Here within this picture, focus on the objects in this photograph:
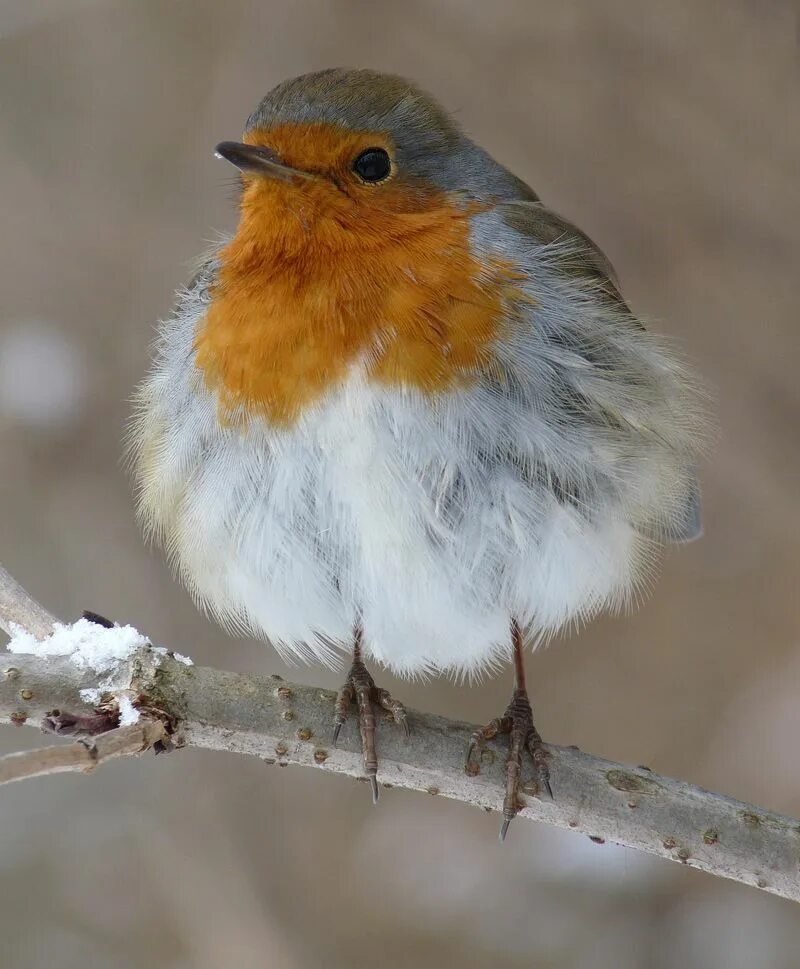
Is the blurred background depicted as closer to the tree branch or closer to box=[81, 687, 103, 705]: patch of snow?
the tree branch

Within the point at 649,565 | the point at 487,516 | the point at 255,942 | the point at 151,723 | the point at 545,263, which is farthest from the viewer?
the point at 255,942

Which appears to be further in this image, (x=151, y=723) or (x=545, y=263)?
(x=545, y=263)

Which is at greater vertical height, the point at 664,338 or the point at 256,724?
the point at 664,338

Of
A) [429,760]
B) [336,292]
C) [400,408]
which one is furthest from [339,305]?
[429,760]

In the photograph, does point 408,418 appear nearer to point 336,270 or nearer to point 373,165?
point 336,270

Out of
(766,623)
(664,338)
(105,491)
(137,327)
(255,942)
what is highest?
(664,338)

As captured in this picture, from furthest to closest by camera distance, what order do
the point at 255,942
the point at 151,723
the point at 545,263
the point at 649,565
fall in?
the point at 255,942 → the point at 649,565 → the point at 545,263 → the point at 151,723

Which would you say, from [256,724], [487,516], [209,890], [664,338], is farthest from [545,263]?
[209,890]

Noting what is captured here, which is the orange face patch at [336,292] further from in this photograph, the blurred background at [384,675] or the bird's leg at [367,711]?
the blurred background at [384,675]

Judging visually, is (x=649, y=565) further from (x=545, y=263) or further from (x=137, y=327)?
(x=137, y=327)
